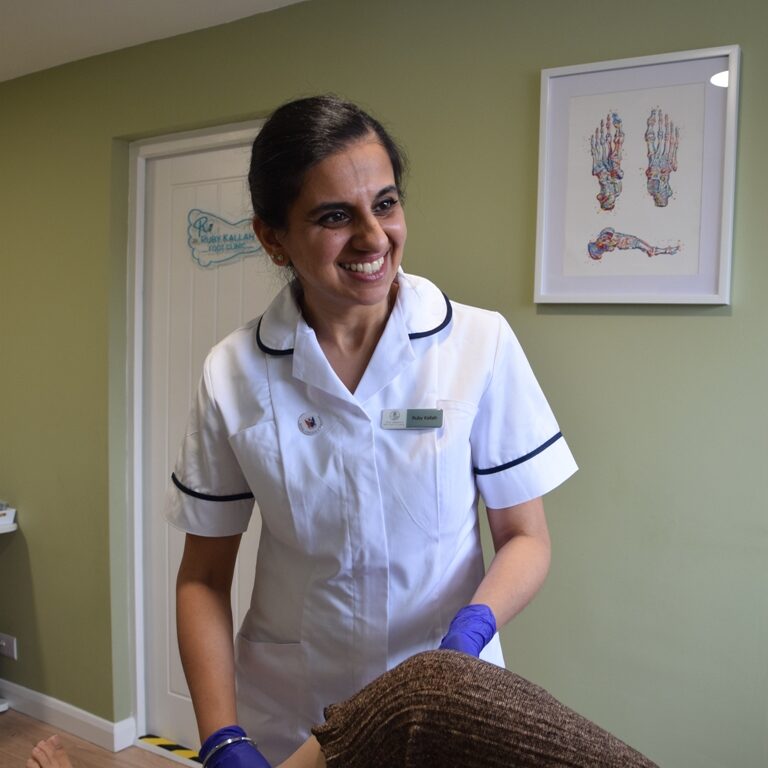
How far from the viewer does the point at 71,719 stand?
3068mm

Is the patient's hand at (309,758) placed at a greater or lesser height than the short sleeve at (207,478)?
lesser

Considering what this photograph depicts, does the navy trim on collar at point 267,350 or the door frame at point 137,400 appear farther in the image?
the door frame at point 137,400

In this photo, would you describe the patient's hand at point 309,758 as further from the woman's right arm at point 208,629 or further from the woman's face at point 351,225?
the woman's face at point 351,225

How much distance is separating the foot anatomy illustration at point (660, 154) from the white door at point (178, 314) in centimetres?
114

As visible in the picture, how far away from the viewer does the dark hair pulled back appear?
3.67 ft

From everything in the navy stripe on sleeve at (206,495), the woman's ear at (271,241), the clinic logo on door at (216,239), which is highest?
the clinic logo on door at (216,239)

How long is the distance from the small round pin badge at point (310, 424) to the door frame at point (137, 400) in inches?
73.4

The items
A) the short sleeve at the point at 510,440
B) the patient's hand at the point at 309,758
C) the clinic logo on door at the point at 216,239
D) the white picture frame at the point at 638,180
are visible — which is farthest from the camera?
the clinic logo on door at the point at 216,239

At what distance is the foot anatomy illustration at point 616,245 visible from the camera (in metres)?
1.87

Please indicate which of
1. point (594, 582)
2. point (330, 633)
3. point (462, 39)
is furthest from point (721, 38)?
point (330, 633)

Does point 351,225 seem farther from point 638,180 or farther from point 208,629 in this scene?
point 638,180

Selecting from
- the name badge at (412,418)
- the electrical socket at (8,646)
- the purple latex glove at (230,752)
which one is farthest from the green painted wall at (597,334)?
the electrical socket at (8,646)

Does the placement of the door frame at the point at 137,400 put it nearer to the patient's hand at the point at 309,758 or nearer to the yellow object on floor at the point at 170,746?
the yellow object on floor at the point at 170,746

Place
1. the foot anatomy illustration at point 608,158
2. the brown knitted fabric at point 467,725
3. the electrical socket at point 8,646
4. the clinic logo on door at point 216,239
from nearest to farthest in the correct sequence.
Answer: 1. the brown knitted fabric at point 467,725
2. the foot anatomy illustration at point 608,158
3. the clinic logo on door at point 216,239
4. the electrical socket at point 8,646
